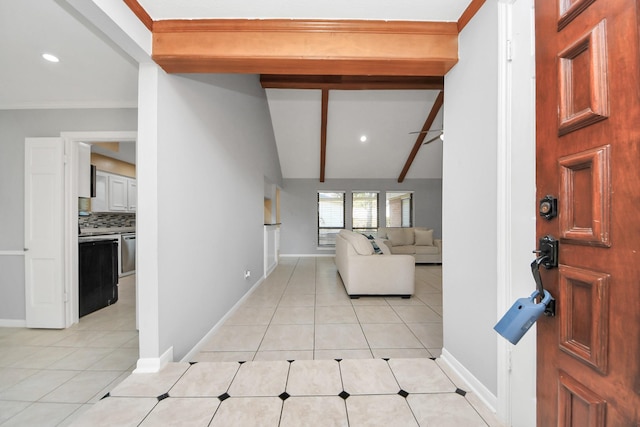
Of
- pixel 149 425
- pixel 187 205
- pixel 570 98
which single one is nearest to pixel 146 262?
pixel 187 205

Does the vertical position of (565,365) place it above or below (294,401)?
above

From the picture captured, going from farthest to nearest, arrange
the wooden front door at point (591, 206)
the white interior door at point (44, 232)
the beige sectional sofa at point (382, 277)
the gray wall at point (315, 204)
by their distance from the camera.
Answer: the gray wall at point (315, 204) → the beige sectional sofa at point (382, 277) → the white interior door at point (44, 232) → the wooden front door at point (591, 206)

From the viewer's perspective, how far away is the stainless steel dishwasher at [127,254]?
4957 mm

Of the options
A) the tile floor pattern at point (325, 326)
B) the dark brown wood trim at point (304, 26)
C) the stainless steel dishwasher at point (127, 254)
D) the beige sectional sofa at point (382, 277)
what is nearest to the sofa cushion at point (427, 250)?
the tile floor pattern at point (325, 326)

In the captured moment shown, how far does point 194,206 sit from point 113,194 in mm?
3964

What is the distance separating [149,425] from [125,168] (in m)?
5.48

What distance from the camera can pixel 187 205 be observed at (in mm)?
2160

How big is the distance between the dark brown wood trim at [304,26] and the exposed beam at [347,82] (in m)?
3.01

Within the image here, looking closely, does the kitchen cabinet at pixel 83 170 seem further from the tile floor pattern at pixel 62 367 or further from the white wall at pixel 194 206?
the white wall at pixel 194 206

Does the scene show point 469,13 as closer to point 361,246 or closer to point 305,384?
point 305,384

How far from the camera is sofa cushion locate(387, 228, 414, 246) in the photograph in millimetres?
6557

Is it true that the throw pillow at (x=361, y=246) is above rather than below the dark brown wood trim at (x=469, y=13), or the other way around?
below

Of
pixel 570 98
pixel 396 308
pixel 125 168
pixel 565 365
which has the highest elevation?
pixel 125 168

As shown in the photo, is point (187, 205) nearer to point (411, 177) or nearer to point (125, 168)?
point (125, 168)
